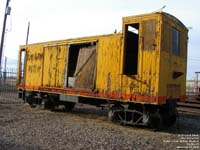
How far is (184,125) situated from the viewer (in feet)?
46.0

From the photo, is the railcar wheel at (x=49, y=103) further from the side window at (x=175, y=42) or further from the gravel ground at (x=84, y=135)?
the side window at (x=175, y=42)

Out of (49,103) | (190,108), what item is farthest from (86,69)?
(190,108)

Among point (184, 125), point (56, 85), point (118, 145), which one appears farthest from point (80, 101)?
point (118, 145)

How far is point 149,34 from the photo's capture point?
1206 centimetres

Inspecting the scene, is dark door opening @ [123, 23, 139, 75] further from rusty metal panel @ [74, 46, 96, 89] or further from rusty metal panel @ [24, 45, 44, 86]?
rusty metal panel @ [24, 45, 44, 86]

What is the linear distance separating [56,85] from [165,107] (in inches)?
219

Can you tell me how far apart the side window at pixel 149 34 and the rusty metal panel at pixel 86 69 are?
9.41ft

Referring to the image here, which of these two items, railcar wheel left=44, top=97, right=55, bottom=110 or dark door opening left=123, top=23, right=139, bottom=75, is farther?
railcar wheel left=44, top=97, right=55, bottom=110

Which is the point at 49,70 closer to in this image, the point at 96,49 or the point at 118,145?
the point at 96,49

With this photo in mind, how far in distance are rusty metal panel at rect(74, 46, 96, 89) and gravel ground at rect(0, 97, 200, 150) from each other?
1676 mm

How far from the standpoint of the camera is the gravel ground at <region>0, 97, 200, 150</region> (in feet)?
29.8

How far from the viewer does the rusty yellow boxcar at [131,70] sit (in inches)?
469

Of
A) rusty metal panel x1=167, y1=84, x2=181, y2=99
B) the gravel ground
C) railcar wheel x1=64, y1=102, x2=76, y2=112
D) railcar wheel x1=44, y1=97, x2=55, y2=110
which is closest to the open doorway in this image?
the gravel ground

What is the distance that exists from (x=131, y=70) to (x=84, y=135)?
3.54 metres
